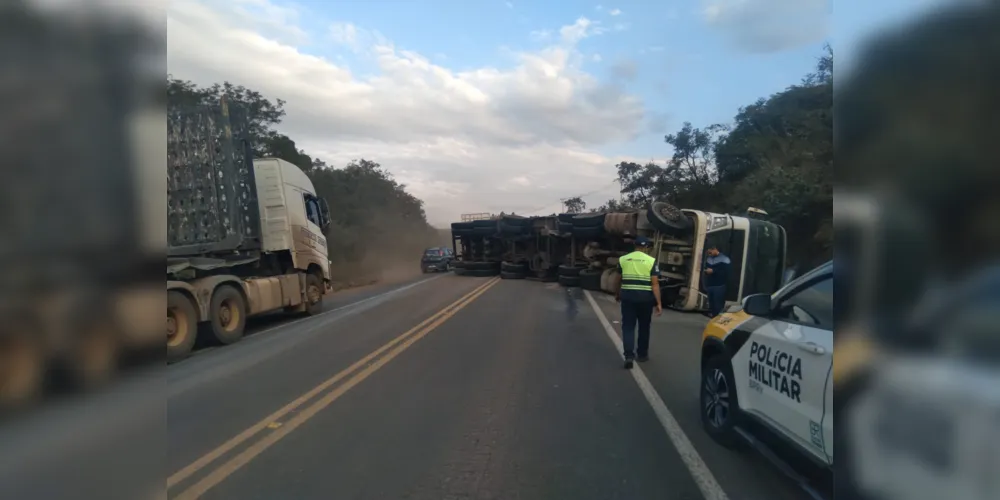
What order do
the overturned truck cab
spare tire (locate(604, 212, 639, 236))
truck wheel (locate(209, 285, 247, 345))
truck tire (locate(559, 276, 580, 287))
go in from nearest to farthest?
truck wheel (locate(209, 285, 247, 345)) < the overturned truck cab < spare tire (locate(604, 212, 639, 236)) < truck tire (locate(559, 276, 580, 287))

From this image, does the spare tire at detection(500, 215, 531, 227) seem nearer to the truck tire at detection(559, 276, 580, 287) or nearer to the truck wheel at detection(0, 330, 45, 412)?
the truck tire at detection(559, 276, 580, 287)

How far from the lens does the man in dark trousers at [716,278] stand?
43.2 feet

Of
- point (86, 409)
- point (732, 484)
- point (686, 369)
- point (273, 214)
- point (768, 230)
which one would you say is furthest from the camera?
point (768, 230)

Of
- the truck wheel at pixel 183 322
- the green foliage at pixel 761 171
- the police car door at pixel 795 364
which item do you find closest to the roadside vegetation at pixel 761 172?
the green foliage at pixel 761 171

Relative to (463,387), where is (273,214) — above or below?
above

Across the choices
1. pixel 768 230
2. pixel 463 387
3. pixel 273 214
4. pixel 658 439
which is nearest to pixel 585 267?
pixel 768 230

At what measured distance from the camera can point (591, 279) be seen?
69.9ft

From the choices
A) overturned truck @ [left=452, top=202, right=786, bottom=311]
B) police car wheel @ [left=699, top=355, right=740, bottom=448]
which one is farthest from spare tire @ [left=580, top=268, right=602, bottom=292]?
police car wheel @ [left=699, top=355, right=740, bottom=448]

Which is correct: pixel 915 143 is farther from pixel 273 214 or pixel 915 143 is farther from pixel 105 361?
pixel 273 214

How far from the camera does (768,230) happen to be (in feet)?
49.9

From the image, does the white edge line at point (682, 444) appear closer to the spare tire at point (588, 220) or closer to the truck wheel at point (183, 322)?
the truck wheel at point (183, 322)

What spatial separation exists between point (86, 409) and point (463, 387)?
222 inches

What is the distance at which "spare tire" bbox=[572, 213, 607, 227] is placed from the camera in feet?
67.9

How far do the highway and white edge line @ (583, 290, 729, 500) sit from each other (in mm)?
18
